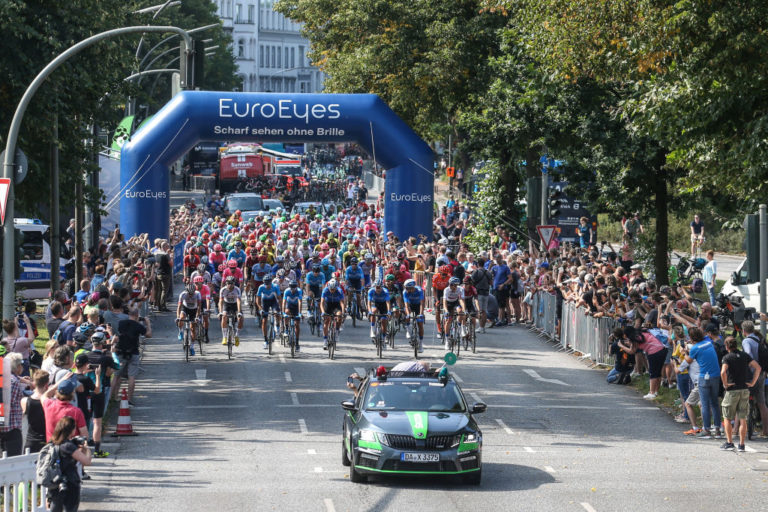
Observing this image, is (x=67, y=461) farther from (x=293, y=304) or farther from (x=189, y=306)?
(x=293, y=304)

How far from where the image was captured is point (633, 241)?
1447 inches

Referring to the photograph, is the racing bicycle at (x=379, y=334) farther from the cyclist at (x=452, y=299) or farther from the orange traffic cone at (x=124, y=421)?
the orange traffic cone at (x=124, y=421)

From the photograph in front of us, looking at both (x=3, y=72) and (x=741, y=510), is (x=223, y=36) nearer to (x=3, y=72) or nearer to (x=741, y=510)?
(x=3, y=72)

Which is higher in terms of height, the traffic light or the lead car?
the traffic light

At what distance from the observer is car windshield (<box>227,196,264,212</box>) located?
56562mm

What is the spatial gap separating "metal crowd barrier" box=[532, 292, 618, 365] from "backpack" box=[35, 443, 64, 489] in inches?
553

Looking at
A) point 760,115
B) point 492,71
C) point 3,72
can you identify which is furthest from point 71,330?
point 492,71

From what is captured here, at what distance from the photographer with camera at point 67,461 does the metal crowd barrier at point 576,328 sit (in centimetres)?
1386

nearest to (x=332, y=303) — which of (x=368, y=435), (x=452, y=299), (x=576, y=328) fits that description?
(x=452, y=299)

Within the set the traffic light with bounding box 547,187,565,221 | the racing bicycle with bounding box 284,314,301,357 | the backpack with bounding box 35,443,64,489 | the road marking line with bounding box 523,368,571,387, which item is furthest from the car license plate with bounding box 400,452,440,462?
the traffic light with bounding box 547,187,565,221

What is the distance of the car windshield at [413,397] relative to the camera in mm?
15945

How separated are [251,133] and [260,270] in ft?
26.7

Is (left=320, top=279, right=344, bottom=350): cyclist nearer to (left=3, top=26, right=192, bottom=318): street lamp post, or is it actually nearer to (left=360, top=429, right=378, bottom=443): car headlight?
(left=3, top=26, right=192, bottom=318): street lamp post

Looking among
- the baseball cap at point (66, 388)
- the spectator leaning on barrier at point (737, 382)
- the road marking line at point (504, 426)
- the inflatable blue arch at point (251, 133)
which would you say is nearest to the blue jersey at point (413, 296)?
the road marking line at point (504, 426)
